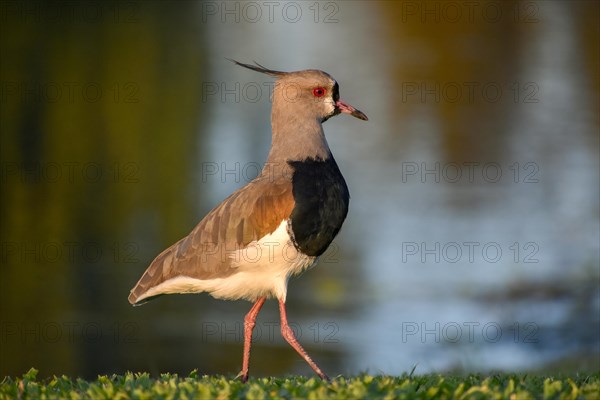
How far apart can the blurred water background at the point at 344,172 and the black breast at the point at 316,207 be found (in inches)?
128

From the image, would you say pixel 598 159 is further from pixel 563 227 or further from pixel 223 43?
pixel 223 43

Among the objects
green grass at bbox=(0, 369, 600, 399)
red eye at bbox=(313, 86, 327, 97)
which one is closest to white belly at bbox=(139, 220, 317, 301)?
green grass at bbox=(0, 369, 600, 399)

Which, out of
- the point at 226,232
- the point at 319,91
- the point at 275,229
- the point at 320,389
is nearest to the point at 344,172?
the point at 319,91

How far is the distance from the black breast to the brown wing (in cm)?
8

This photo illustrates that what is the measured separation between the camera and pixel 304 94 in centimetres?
705

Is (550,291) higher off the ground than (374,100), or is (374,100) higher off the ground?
(374,100)

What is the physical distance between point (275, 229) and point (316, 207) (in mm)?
318

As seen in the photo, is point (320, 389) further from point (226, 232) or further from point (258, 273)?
point (226, 232)

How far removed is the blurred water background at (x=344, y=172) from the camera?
10.6m

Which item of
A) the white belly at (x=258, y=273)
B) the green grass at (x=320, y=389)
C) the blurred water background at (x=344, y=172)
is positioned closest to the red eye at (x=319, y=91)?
the white belly at (x=258, y=273)

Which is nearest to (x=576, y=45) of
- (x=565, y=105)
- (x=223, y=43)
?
(x=565, y=105)

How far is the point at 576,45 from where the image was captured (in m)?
23.3

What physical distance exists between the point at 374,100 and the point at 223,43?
574cm

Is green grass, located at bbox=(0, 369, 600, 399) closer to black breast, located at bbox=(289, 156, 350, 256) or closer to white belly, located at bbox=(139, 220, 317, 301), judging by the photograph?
white belly, located at bbox=(139, 220, 317, 301)
